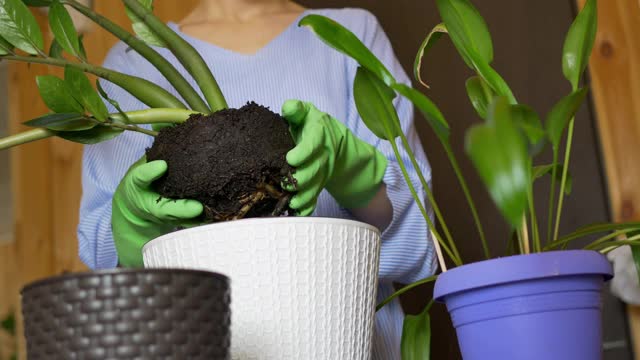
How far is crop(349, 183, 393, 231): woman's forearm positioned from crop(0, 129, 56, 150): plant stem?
0.38m

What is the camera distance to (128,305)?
309mm

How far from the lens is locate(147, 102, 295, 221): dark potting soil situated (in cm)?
58

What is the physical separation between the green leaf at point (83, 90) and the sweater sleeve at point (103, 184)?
437mm

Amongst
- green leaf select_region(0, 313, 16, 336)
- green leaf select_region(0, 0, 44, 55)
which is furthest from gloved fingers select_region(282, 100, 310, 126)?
green leaf select_region(0, 313, 16, 336)

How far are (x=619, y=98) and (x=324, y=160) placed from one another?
1.02m

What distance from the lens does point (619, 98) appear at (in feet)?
4.77

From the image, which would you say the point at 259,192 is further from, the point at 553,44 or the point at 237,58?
the point at 553,44

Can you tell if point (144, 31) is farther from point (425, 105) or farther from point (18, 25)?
point (425, 105)

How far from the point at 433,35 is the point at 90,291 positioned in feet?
1.55

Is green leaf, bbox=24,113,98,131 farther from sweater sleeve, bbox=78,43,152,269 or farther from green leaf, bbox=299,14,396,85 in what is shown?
sweater sleeve, bbox=78,43,152,269

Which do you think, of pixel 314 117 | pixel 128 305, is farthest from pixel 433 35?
pixel 128 305

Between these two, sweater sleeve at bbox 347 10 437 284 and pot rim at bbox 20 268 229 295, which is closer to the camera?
pot rim at bbox 20 268 229 295

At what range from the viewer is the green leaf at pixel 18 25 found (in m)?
0.58

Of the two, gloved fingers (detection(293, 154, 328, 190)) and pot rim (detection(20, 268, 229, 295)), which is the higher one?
gloved fingers (detection(293, 154, 328, 190))
